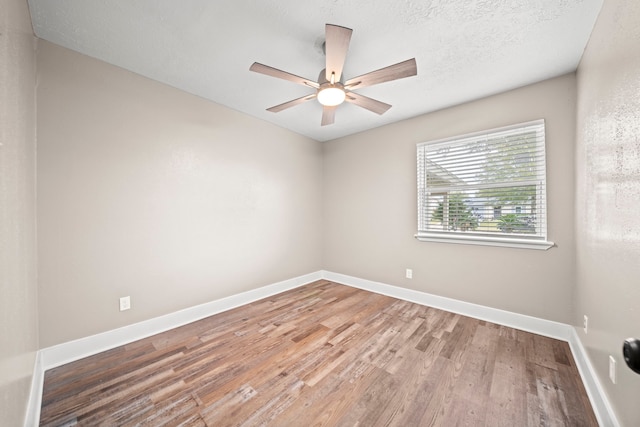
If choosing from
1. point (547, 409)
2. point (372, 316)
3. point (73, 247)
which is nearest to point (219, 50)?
point (73, 247)

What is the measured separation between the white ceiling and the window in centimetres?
59

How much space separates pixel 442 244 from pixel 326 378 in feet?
6.84

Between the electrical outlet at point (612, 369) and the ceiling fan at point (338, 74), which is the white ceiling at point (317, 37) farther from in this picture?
the electrical outlet at point (612, 369)

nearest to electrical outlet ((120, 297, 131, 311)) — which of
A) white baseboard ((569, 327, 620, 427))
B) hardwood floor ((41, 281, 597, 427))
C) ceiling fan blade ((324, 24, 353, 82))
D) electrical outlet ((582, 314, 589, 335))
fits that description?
hardwood floor ((41, 281, 597, 427))

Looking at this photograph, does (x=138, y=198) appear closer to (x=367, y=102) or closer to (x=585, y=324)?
(x=367, y=102)

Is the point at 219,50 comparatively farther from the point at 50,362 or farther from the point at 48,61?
the point at 50,362

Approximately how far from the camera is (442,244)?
9.53ft

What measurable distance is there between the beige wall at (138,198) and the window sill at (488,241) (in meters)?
2.17

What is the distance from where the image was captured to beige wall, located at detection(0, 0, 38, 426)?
3.09ft

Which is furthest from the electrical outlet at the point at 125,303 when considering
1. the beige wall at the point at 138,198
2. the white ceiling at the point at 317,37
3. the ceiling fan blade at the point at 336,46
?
the ceiling fan blade at the point at 336,46

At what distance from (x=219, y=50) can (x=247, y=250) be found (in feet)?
7.17

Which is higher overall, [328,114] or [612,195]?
[328,114]

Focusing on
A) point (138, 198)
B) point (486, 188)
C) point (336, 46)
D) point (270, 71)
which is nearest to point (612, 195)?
point (486, 188)

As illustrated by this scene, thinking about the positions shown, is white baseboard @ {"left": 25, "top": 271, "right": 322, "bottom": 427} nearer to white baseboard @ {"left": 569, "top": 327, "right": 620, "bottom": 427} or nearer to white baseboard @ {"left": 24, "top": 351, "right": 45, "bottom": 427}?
white baseboard @ {"left": 24, "top": 351, "right": 45, "bottom": 427}
